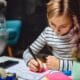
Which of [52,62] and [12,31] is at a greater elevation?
[12,31]

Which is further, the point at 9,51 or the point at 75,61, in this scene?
the point at 9,51

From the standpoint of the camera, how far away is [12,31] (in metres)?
1.25

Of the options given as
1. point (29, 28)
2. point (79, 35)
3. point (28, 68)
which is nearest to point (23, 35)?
point (29, 28)

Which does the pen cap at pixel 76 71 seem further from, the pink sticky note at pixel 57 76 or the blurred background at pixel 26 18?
the blurred background at pixel 26 18

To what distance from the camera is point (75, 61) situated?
1.04 meters

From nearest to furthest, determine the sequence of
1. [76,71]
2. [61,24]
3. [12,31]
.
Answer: [76,71] < [61,24] < [12,31]

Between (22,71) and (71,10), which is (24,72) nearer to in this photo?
(22,71)

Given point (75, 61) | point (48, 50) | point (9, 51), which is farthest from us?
point (9, 51)

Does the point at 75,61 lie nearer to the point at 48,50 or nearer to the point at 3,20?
the point at 48,50

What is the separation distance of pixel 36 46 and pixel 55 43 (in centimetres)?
10

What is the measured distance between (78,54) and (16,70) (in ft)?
1.02

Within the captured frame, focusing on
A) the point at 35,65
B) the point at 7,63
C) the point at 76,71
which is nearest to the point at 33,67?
the point at 35,65

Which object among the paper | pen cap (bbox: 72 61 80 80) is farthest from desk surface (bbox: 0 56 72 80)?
pen cap (bbox: 72 61 80 80)

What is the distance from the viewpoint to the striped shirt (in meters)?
1.13
